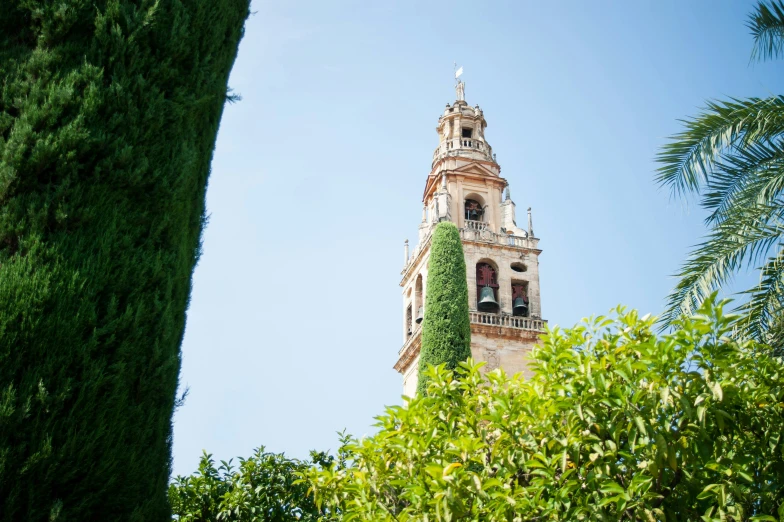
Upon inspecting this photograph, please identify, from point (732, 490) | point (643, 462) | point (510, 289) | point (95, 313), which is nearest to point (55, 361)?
point (95, 313)

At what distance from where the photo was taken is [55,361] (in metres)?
4.88

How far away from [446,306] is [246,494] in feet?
59.3

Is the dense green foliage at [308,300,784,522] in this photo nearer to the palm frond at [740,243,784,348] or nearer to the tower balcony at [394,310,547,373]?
the palm frond at [740,243,784,348]

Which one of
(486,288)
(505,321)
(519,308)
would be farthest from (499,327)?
(519,308)

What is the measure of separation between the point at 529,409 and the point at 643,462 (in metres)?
1.09

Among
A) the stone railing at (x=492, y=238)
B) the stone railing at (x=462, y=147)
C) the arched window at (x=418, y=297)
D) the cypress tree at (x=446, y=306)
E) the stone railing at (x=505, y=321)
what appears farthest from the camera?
the stone railing at (x=462, y=147)

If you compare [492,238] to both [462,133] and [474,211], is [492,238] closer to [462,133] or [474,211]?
[474,211]

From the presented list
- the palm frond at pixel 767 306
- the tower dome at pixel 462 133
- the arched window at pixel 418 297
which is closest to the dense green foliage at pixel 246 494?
the palm frond at pixel 767 306

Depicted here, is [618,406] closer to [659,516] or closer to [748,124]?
[659,516]

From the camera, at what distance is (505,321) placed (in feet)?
108

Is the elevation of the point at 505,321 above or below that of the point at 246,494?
above

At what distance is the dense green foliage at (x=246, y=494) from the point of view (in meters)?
11.0

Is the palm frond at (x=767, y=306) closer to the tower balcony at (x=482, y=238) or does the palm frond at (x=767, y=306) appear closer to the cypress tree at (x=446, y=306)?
the cypress tree at (x=446, y=306)

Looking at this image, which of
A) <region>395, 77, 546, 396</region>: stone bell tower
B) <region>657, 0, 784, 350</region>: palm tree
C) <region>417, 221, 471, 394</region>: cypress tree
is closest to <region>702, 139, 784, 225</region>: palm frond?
<region>657, 0, 784, 350</region>: palm tree
